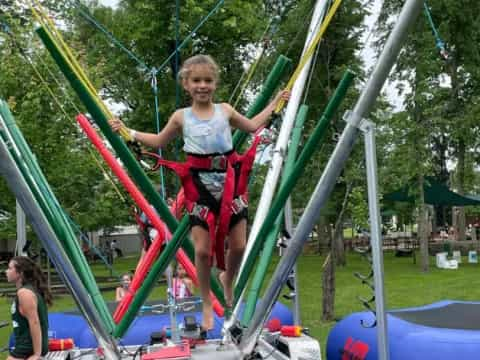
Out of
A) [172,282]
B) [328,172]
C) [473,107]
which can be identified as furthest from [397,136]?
[328,172]

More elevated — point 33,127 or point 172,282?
point 33,127

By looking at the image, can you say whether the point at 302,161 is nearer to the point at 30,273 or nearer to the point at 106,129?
the point at 106,129

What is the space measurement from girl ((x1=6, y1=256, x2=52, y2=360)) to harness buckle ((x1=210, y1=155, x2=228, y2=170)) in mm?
2027

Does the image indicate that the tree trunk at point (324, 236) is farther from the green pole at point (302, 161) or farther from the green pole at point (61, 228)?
the green pole at point (302, 161)

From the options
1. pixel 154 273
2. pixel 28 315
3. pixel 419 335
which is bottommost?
pixel 419 335

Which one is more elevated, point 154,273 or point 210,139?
point 210,139

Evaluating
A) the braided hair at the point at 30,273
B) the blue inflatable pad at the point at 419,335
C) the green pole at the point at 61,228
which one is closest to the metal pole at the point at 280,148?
the green pole at the point at 61,228

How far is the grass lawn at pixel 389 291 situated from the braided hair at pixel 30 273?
15.4 feet

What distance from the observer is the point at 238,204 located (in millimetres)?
3895

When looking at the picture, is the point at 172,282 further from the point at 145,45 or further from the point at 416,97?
the point at 145,45

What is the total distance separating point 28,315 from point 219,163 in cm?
213

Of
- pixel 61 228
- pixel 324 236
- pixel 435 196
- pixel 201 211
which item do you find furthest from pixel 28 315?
pixel 324 236

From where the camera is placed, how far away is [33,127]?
1368 centimetres

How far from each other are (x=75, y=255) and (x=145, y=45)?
14349 mm
